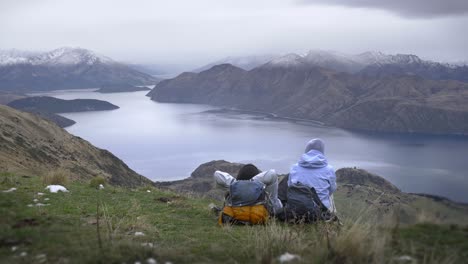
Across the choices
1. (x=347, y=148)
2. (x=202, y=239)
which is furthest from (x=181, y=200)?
(x=347, y=148)

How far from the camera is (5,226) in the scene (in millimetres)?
Answer: 5422

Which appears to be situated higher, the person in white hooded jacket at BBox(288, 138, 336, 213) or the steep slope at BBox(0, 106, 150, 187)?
the person in white hooded jacket at BBox(288, 138, 336, 213)

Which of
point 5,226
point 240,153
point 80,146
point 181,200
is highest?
point 5,226

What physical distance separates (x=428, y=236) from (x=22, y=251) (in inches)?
172

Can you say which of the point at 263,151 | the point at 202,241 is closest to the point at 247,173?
the point at 202,241

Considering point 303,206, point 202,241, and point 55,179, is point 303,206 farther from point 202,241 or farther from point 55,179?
point 55,179

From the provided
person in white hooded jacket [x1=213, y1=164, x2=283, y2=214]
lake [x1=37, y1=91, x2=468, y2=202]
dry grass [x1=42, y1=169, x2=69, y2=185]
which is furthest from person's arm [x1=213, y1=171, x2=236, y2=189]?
lake [x1=37, y1=91, x2=468, y2=202]

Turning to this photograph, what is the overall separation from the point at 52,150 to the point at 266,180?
3220 cm

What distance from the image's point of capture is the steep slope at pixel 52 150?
30.7m

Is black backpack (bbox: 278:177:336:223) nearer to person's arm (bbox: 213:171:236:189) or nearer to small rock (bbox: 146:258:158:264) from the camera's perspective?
person's arm (bbox: 213:171:236:189)

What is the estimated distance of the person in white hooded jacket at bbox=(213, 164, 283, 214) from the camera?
7.60m

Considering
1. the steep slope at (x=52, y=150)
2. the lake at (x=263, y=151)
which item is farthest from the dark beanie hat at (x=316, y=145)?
the lake at (x=263, y=151)

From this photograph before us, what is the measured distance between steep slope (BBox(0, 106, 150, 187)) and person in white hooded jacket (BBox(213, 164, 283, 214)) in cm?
2208

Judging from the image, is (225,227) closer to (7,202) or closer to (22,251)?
(22,251)
